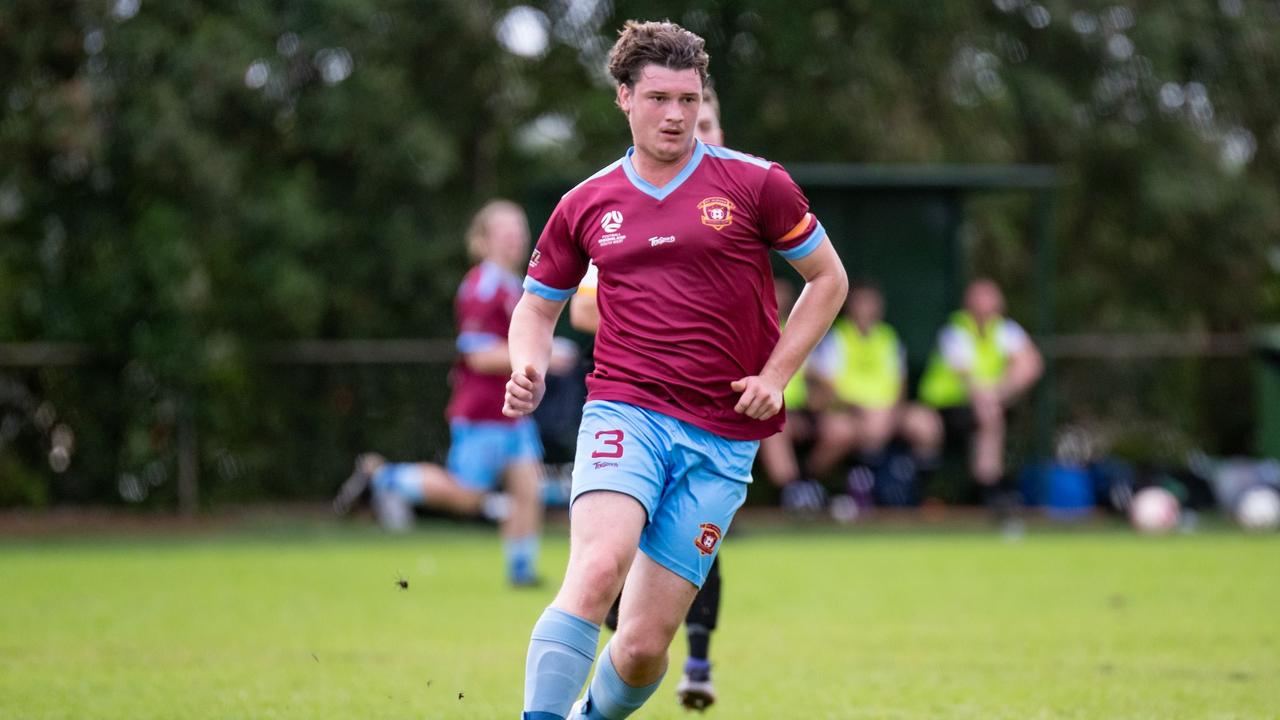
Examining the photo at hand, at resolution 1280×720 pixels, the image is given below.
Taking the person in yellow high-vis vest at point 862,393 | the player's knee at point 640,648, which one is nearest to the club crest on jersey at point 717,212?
the player's knee at point 640,648

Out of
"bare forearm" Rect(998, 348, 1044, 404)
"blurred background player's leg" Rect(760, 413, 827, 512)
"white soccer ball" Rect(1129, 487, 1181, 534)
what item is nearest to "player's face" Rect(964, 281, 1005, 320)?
"bare forearm" Rect(998, 348, 1044, 404)

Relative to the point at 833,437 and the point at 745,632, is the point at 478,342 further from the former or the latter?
the point at 833,437

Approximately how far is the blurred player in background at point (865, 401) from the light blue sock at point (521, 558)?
5.90 meters

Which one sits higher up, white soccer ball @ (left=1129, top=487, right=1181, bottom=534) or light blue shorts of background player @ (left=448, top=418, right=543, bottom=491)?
light blue shorts of background player @ (left=448, top=418, right=543, bottom=491)

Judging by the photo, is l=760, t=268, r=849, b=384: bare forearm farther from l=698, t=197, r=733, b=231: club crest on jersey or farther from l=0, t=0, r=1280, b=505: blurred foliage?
l=0, t=0, r=1280, b=505: blurred foliage

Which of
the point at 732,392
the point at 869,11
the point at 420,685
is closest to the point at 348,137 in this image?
the point at 869,11

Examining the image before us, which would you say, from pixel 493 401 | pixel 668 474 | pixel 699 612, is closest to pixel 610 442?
pixel 668 474

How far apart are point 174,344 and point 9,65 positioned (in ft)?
11.0

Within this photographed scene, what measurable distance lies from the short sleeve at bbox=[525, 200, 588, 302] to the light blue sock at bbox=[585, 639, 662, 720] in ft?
3.56

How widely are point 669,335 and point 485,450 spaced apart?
6.29m

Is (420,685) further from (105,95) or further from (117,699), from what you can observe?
(105,95)

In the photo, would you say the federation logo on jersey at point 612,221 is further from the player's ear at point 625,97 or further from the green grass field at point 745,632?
the green grass field at point 745,632

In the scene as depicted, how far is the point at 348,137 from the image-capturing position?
17.3 meters

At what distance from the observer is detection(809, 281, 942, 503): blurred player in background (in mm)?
16125
